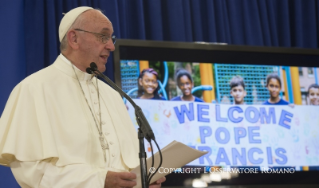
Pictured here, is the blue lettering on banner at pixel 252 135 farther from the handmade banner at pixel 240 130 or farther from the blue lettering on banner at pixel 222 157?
the blue lettering on banner at pixel 222 157

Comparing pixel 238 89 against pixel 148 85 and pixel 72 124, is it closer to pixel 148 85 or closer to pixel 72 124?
pixel 148 85

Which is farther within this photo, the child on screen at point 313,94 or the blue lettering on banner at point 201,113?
the child on screen at point 313,94

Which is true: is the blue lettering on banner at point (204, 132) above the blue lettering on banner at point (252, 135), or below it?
above

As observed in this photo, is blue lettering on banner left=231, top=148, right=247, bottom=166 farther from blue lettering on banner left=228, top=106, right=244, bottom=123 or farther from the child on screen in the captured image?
the child on screen

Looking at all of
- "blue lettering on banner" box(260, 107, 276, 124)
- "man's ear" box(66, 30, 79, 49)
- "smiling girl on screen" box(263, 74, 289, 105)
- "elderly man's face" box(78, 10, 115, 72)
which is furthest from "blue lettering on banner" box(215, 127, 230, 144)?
"man's ear" box(66, 30, 79, 49)

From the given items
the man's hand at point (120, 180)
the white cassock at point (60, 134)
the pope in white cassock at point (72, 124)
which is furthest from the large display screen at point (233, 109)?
the man's hand at point (120, 180)

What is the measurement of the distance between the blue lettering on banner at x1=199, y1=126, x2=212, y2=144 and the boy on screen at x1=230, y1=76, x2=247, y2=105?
13.0 inches

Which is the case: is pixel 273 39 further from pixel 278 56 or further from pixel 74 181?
pixel 74 181

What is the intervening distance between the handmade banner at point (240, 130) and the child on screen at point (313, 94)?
2.0 inches

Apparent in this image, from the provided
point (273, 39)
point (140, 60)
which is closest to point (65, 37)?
point (140, 60)

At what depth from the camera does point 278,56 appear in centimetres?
428

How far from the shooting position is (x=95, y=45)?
9.04 ft

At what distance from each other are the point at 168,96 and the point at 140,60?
348mm

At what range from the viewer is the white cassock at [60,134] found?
2.31m
